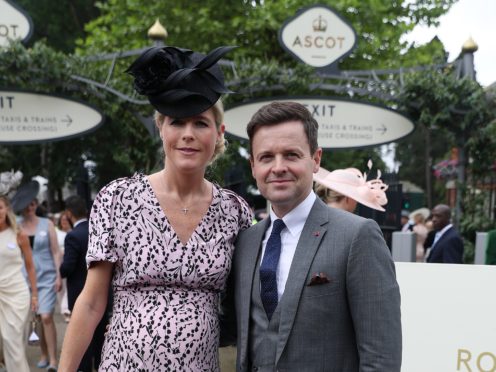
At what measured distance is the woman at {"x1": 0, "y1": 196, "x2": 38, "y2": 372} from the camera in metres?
5.16

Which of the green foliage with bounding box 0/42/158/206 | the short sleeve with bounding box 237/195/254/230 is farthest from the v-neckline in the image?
the green foliage with bounding box 0/42/158/206

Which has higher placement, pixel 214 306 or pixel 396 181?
pixel 396 181

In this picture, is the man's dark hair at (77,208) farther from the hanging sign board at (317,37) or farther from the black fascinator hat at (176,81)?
the black fascinator hat at (176,81)

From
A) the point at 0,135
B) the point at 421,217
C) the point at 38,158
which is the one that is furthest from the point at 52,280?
the point at 421,217

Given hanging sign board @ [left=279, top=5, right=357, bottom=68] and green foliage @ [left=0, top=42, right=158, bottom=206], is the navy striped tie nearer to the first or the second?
hanging sign board @ [left=279, top=5, right=357, bottom=68]

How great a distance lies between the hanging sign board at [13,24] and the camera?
21.7 ft

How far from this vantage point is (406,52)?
511 inches

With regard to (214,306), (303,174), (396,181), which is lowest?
(214,306)

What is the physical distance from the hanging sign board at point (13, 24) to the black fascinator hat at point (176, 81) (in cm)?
527

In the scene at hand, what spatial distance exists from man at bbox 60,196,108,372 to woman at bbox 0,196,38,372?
418 mm

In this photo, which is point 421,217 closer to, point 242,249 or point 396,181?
point 396,181

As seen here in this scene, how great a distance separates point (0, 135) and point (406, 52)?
930 cm

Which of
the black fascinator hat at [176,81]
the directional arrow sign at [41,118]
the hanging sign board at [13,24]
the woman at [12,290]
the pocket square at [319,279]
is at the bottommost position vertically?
the woman at [12,290]

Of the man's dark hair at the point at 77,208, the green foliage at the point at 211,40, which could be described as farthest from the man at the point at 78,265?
the green foliage at the point at 211,40
